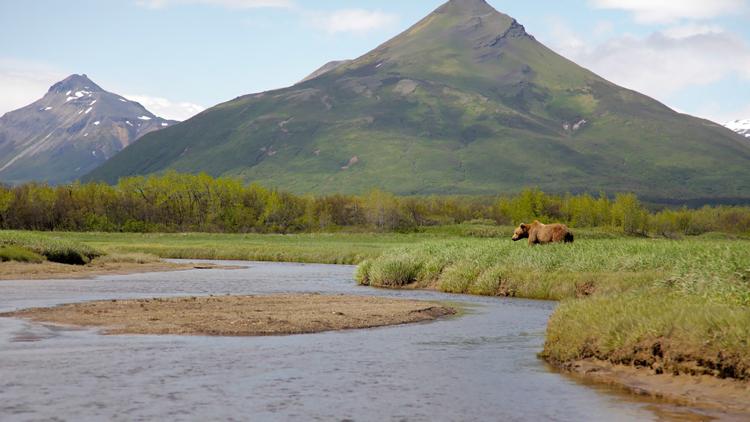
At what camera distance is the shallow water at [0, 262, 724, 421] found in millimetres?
18234

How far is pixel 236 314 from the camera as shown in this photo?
111 feet

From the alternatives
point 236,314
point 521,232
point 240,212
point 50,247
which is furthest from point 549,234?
point 240,212

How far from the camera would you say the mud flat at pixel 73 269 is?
2158 inches

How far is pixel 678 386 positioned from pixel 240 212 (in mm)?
132064

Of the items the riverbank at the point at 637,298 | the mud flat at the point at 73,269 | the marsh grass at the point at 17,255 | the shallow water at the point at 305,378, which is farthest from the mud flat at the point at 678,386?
the marsh grass at the point at 17,255

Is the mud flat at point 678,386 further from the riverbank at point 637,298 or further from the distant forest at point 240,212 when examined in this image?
the distant forest at point 240,212

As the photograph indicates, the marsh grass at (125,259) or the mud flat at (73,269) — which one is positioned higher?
the marsh grass at (125,259)

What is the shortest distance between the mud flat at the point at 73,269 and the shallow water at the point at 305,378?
81.1 ft

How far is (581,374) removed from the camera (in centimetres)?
2262

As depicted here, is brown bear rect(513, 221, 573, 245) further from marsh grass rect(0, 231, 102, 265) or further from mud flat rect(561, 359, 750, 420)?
marsh grass rect(0, 231, 102, 265)

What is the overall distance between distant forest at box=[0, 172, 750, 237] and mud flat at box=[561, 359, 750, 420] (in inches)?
4690

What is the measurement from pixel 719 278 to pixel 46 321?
22905mm

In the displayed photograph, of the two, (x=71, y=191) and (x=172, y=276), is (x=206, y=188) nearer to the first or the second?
(x=71, y=191)

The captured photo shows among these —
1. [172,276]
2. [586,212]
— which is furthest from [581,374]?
[586,212]
